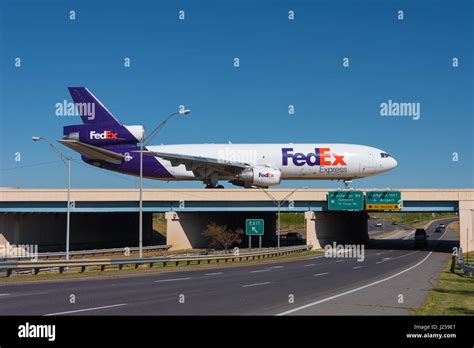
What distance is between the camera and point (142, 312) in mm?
14055

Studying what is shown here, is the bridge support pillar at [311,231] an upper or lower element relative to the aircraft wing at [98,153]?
lower

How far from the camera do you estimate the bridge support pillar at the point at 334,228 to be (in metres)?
63.2

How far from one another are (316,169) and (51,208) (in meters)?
A: 27.2

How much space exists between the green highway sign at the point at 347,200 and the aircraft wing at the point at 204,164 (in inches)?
422

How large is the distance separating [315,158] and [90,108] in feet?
75.7

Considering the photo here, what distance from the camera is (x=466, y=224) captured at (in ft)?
191

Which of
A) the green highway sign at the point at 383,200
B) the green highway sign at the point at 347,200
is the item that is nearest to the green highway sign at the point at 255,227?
the green highway sign at the point at 347,200

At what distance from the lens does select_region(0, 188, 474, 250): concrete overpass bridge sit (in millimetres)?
59531

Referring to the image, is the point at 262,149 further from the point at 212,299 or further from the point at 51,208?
the point at 212,299

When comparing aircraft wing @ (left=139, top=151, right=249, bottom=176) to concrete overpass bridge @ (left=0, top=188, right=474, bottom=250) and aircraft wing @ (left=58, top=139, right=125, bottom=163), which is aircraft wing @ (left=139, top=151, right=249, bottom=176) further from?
concrete overpass bridge @ (left=0, top=188, right=474, bottom=250)

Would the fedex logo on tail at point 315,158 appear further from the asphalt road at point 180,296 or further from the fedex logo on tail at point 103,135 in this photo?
the asphalt road at point 180,296

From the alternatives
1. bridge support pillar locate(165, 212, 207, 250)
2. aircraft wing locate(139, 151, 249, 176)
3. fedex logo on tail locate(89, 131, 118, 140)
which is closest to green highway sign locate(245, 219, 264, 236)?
aircraft wing locate(139, 151, 249, 176)

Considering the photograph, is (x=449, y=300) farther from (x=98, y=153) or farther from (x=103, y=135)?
(x=103, y=135)
